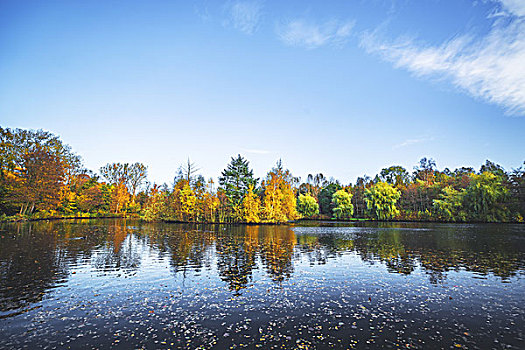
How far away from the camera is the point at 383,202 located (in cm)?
7456

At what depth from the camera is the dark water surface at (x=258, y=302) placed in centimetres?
753

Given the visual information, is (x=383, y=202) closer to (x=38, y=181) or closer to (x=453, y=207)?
(x=453, y=207)

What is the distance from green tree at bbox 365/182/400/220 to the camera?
243 ft

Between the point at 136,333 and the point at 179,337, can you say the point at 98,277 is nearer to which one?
the point at 136,333

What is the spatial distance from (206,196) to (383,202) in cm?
4770

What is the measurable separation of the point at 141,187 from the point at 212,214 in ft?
145

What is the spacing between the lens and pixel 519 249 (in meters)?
22.9

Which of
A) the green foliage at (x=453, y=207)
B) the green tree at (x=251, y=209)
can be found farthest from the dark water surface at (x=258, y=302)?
the green foliage at (x=453, y=207)

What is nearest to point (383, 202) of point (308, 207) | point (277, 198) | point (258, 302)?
point (308, 207)

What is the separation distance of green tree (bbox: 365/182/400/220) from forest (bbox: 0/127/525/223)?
249 mm

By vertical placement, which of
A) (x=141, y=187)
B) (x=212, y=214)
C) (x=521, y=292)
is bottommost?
(x=521, y=292)

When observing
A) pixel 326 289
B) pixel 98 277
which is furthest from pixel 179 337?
pixel 98 277

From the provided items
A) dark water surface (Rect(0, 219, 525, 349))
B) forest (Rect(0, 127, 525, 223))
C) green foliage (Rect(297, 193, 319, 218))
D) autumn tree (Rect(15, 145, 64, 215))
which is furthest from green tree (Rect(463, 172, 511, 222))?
autumn tree (Rect(15, 145, 64, 215))

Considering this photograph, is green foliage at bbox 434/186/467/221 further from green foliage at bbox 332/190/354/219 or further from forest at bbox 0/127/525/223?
green foliage at bbox 332/190/354/219
